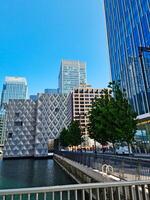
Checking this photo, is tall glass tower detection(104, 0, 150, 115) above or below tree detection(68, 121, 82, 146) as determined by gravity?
above

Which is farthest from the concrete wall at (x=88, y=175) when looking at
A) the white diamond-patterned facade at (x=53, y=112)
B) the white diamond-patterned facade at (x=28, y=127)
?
the white diamond-patterned facade at (x=53, y=112)

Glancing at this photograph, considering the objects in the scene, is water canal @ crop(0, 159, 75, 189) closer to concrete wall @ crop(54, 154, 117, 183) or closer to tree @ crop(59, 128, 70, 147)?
concrete wall @ crop(54, 154, 117, 183)

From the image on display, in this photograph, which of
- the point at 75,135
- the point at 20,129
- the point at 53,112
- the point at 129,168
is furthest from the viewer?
the point at 53,112

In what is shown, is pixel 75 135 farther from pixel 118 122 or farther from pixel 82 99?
pixel 82 99

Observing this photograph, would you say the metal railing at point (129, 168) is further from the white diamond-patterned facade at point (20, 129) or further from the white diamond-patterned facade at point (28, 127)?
the white diamond-patterned facade at point (20, 129)

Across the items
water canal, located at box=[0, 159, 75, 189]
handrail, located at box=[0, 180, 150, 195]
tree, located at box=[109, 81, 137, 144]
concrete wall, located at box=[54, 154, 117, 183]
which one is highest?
tree, located at box=[109, 81, 137, 144]

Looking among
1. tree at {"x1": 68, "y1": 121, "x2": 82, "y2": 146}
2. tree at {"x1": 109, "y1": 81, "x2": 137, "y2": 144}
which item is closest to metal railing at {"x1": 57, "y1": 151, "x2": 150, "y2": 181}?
tree at {"x1": 109, "y1": 81, "x2": 137, "y2": 144}

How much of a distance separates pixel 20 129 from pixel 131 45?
206 feet

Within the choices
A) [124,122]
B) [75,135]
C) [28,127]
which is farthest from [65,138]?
[124,122]

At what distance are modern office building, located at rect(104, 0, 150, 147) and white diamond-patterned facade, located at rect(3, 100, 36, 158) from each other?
159 feet

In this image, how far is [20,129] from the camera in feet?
295

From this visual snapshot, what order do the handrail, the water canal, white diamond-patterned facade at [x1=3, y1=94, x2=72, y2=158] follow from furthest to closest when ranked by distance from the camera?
white diamond-patterned facade at [x1=3, y1=94, x2=72, y2=158]
the water canal
the handrail

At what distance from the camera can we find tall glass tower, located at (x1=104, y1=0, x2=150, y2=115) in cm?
4088

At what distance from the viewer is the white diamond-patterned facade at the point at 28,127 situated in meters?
87.1
